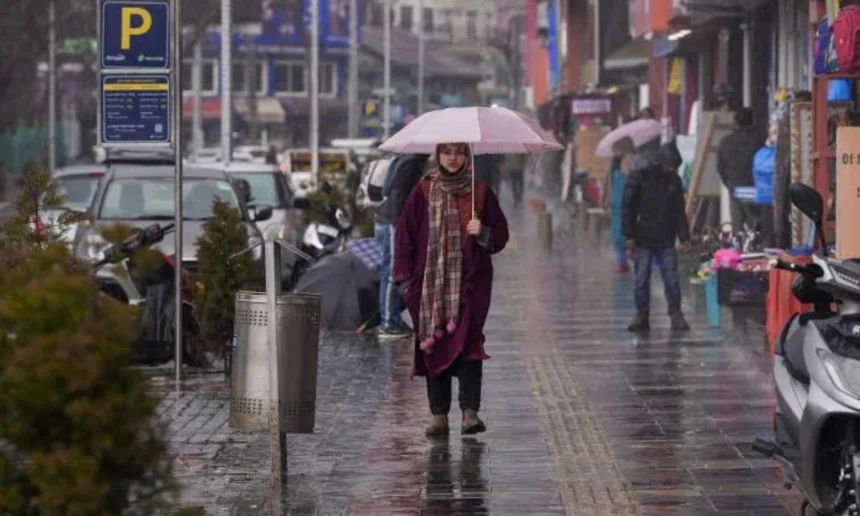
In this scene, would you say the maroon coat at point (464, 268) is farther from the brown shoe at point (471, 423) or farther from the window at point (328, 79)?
the window at point (328, 79)

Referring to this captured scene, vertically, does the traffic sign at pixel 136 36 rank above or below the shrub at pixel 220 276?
above

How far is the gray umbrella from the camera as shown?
58.4 feet

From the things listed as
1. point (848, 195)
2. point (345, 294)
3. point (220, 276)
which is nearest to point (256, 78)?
point (345, 294)

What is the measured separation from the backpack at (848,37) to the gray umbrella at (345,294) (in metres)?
6.12

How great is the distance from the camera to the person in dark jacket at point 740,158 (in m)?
21.1

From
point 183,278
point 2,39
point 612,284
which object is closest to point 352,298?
point 183,278

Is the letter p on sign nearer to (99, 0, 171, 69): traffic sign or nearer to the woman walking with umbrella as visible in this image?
(99, 0, 171, 69): traffic sign

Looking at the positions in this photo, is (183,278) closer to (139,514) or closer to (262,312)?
(262,312)

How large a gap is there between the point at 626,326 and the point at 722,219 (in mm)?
5520

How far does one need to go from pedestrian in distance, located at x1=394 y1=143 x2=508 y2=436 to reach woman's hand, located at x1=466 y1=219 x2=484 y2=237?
0.08 feet

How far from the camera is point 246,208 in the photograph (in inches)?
760

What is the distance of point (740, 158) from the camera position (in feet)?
69.6

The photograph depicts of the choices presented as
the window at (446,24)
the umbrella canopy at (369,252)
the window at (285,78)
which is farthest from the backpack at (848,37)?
the window at (446,24)

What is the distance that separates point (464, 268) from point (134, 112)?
340 cm
